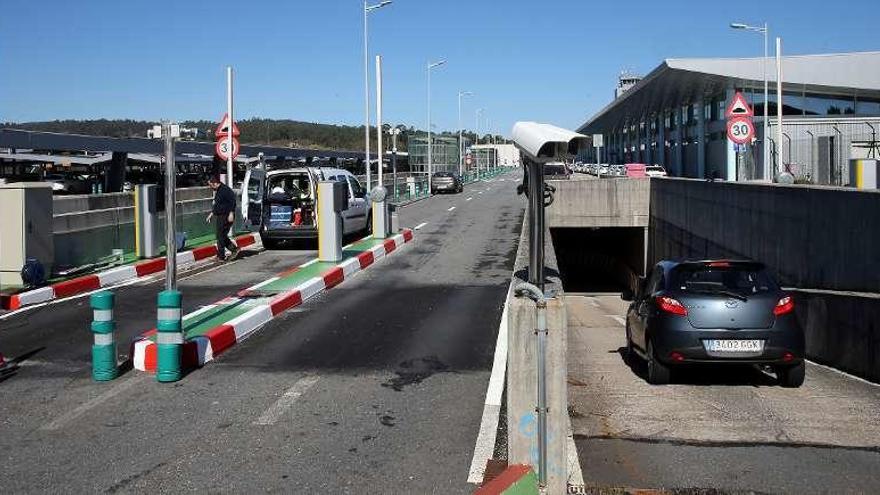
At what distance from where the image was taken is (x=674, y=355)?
948 cm

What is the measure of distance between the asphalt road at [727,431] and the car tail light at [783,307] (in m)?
0.84

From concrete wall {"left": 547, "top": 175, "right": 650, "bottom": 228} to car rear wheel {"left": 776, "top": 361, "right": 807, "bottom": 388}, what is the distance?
80.6 ft

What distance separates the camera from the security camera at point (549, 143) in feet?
19.5

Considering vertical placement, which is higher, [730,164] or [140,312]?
[730,164]

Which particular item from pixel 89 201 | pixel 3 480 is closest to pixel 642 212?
pixel 89 201

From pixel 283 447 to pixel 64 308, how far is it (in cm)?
799

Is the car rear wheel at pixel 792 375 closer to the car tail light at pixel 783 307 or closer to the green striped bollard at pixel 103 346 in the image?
the car tail light at pixel 783 307

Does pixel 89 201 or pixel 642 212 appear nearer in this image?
pixel 89 201

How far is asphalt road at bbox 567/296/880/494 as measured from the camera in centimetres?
636

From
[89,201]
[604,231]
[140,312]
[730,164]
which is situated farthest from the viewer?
[730,164]

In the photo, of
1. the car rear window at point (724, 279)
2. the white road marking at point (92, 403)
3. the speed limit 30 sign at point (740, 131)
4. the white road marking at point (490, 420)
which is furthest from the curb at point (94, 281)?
the speed limit 30 sign at point (740, 131)

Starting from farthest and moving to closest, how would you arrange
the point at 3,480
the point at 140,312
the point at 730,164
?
the point at 730,164
the point at 140,312
the point at 3,480

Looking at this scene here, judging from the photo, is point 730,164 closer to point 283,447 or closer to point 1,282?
point 1,282

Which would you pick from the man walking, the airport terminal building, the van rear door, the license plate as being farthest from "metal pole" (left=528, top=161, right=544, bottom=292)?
the airport terminal building
